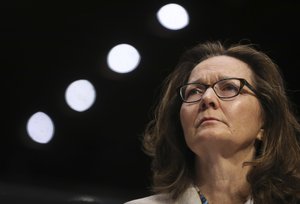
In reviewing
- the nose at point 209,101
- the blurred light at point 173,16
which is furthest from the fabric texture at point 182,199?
the blurred light at point 173,16

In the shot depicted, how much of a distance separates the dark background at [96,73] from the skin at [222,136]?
618 millimetres

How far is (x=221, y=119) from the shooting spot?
5.00 feet

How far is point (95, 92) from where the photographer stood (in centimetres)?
226

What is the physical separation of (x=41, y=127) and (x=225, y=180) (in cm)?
88

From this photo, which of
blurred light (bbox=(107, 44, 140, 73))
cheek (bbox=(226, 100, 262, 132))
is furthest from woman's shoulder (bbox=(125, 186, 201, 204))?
blurred light (bbox=(107, 44, 140, 73))

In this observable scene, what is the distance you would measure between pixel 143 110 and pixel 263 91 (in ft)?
2.37

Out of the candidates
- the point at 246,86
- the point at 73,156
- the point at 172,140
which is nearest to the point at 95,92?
the point at 73,156

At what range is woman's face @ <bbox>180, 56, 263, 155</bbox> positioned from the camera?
60.0 inches

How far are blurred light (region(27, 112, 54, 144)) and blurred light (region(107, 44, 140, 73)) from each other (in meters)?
0.34

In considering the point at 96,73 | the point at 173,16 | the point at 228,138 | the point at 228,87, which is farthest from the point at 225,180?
the point at 173,16

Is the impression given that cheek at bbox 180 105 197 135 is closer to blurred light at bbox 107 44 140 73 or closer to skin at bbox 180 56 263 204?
skin at bbox 180 56 263 204

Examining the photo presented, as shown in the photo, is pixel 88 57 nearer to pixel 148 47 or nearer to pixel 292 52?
pixel 148 47

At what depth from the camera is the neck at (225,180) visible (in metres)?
1.55

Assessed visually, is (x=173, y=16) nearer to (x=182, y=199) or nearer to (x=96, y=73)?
(x=96, y=73)
